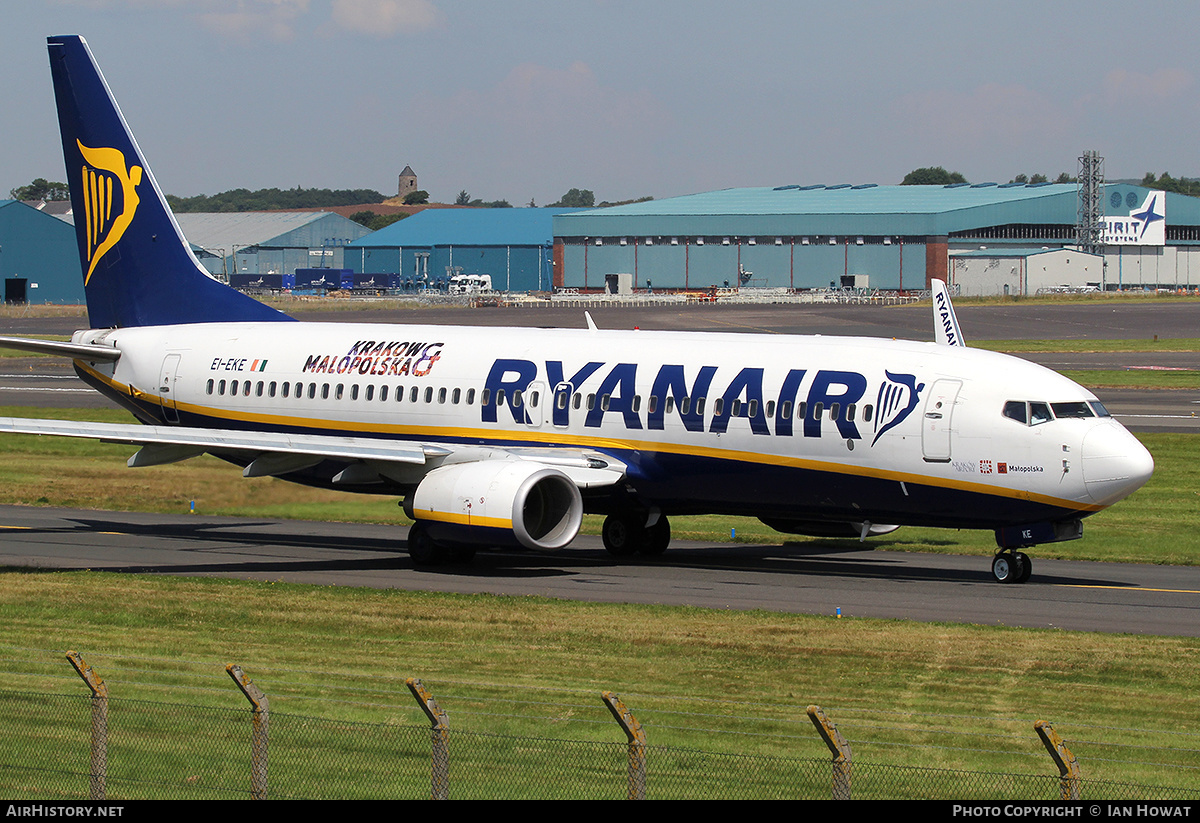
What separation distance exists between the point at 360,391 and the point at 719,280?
508ft

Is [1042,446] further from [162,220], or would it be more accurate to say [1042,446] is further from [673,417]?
[162,220]

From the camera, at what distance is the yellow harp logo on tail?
132 ft

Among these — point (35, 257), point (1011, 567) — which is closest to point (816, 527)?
point (1011, 567)

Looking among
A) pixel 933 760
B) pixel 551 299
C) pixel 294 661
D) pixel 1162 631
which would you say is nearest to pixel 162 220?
pixel 294 661

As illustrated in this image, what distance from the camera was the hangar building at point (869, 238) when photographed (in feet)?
577

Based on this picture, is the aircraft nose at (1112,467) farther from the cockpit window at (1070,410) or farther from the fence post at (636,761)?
the fence post at (636,761)

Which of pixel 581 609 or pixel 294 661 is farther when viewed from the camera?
pixel 581 609

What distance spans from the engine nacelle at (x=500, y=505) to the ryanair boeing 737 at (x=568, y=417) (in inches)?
1.9

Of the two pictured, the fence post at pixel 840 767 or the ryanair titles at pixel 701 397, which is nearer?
the fence post at pixel 840 767

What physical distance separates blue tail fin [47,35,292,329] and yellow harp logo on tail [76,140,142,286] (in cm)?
3

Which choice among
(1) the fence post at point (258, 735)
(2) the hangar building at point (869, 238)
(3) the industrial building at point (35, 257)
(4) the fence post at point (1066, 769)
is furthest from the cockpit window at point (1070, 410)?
(3) the industrial building at point (35, 257)

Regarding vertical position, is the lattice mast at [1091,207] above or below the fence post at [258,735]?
above

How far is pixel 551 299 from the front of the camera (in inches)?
6762

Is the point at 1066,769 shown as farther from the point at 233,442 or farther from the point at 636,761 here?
the point at 233,442
